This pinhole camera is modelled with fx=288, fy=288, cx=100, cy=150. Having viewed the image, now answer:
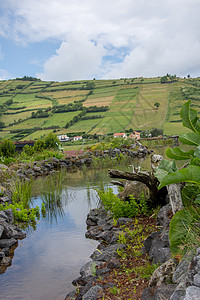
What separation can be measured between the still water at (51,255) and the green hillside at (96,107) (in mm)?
40218

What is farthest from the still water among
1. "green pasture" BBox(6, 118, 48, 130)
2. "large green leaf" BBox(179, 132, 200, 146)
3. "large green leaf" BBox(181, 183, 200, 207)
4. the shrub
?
"green pasture" BBox(6, 118, 48, 130)

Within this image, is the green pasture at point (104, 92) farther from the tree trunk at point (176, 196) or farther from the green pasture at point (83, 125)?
the tree trunk at point (176, 196)

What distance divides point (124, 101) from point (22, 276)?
74.3 meters

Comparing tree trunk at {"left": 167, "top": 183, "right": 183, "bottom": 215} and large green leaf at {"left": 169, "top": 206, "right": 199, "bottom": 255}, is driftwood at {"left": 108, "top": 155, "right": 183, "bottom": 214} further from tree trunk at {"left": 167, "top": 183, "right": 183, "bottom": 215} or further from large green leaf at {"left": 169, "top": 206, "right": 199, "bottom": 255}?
large green leaf at {"left": 169, "top": 206, "right": 199, "bottom": 255}

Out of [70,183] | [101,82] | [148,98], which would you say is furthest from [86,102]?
[70,183]

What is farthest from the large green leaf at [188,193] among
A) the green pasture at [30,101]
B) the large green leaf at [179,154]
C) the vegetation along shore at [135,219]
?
the green pasture at [30,101]

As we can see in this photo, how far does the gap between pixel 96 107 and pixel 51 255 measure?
7017cm

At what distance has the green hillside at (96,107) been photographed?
2340 inches

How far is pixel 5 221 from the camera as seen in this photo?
6883 mm

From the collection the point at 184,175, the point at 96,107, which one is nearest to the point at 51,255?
the point at 184,175

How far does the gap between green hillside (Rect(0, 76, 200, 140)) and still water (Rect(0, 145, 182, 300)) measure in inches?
1583

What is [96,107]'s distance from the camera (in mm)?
74500

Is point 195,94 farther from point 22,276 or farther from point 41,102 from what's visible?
point 22,276

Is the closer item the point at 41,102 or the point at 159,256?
the point at 159,256
